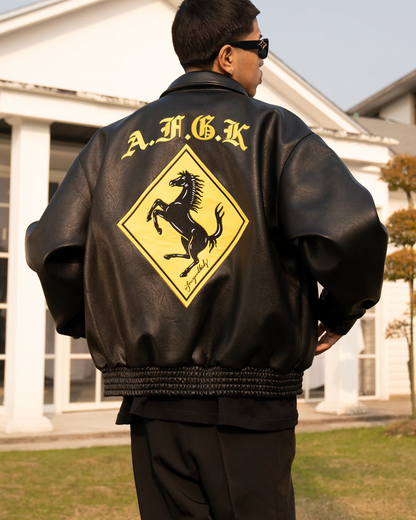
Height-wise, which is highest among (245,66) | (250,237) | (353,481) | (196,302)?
(245,66)

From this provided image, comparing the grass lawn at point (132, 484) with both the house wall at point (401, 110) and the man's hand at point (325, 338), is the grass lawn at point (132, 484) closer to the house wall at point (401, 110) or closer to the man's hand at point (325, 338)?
the man's hand at point (325, 338)

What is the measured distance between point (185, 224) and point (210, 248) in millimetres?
98

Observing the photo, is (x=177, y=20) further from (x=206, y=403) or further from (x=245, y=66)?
(x=206, y=403)

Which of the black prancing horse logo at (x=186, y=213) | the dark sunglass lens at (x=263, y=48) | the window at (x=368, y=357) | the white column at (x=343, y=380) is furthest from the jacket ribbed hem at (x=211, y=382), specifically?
the window at (x=368, y=357)

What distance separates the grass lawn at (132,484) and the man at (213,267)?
3435 mm

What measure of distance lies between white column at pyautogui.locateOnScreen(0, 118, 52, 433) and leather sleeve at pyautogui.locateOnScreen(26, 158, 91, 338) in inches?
278

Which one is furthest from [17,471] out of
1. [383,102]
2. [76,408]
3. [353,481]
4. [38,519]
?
[383,102]

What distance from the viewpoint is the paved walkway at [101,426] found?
8469mm

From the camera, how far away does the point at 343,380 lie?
38.5 ft

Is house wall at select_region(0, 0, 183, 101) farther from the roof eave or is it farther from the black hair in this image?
the roof eave

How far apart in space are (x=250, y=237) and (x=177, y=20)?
25.2 inches

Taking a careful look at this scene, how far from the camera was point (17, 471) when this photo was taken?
662 cm

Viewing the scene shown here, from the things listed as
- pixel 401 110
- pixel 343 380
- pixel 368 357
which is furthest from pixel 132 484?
pixel 401 110

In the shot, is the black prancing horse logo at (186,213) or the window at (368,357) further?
the window at (368,357)
